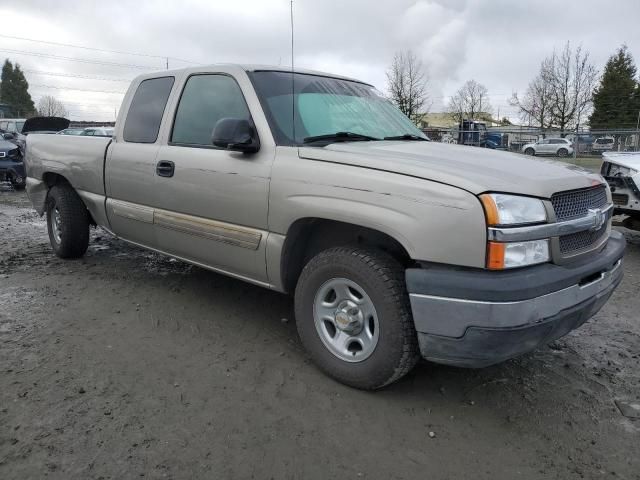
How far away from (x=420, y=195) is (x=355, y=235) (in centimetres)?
68

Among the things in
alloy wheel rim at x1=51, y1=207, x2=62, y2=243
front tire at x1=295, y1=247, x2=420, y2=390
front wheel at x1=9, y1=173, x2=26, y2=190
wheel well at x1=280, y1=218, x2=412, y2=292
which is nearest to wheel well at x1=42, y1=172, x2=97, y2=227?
alloy wheel rim at x1=51, y1=207, x2=62, y2=243

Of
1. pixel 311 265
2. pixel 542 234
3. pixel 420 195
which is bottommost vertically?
pixel 311 265

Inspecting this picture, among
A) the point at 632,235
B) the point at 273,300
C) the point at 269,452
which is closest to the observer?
the point at 269,452

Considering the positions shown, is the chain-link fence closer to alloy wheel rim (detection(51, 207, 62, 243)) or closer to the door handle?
alloy wheel rim (detection(51, 207, 62, 243))

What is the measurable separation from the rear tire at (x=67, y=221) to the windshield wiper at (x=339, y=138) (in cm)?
311

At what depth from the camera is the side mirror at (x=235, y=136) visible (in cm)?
316

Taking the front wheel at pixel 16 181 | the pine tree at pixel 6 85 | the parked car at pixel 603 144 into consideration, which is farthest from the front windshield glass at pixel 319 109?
the pine tree at pixel 6 85

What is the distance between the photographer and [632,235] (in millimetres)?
7875

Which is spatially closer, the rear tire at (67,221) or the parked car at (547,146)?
the rear tire at (67,221)

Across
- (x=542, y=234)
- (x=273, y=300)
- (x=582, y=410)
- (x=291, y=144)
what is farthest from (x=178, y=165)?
(x=582, y=410)

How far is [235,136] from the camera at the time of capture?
10.4 feet

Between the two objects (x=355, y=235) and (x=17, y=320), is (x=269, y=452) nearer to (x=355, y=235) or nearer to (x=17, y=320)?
(x=355, y=235)

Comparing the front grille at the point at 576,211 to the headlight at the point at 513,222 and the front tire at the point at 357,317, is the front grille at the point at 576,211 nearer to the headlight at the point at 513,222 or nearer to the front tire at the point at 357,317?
the headlight at the point at 513,222

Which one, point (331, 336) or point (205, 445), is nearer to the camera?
point (205, 445)
